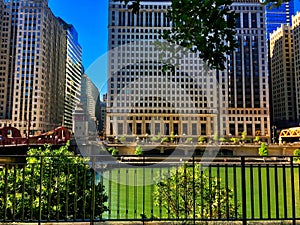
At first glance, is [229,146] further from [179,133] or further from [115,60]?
[115,60]

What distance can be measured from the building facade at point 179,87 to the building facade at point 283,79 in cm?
992

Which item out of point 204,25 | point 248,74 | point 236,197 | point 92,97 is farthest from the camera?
point 248,74

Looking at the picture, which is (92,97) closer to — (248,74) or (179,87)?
(179,87)

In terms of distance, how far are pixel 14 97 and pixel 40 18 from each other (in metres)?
25.8

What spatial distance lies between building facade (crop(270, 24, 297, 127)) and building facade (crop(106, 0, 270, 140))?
992 cm

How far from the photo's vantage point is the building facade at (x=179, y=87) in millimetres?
80275

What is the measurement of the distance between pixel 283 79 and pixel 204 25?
10363 centimetres

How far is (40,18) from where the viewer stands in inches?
3472

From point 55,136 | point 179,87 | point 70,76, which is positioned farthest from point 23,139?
point 70,76

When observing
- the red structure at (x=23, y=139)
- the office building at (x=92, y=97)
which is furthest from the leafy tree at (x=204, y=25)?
the red structure at (x=23, y=139)

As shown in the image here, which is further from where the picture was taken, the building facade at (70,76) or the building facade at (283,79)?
the building facade at (70,76)

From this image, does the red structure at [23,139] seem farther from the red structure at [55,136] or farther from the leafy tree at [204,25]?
the leafy tree at [204,25]

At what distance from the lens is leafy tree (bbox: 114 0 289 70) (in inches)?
163

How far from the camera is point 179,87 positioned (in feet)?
258
